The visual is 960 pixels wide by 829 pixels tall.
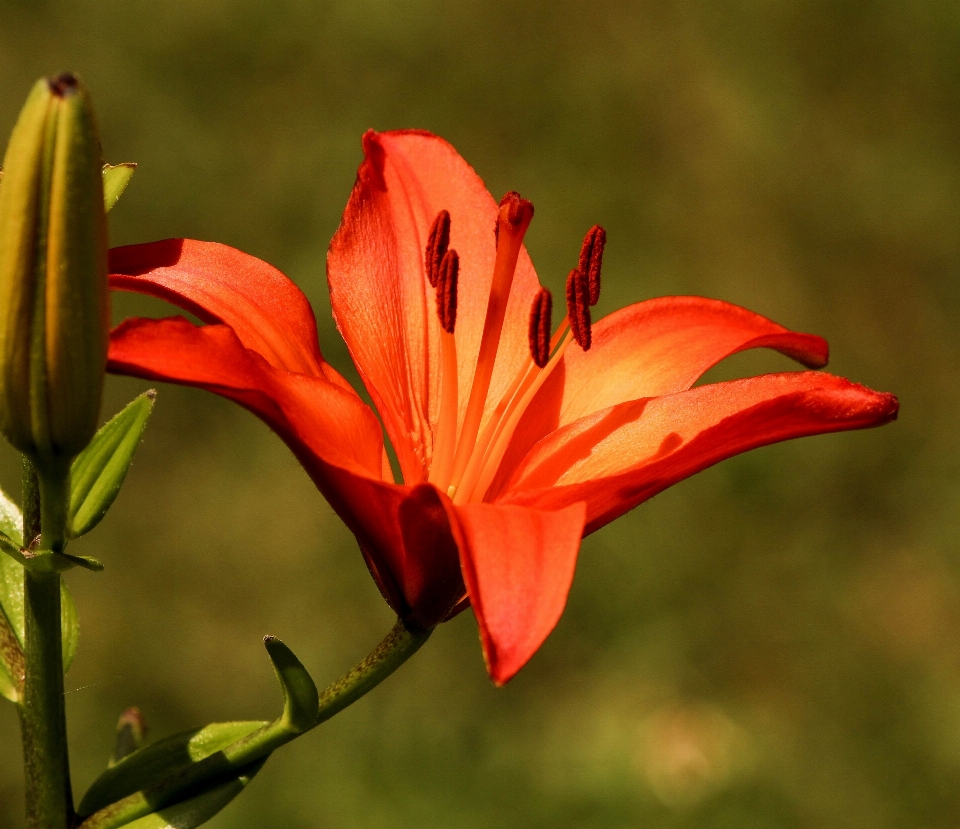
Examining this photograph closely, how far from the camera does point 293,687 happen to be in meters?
0.99

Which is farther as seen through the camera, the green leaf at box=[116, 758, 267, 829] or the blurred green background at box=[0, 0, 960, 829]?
the blurred green background at box=[0, 0, 960, 829]

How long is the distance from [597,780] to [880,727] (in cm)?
64

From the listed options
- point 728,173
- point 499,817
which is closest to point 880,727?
point 499,817

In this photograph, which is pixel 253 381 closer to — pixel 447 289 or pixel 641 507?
pixel 447 289

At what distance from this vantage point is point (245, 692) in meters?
2.86

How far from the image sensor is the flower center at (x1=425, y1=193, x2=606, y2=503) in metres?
1.19

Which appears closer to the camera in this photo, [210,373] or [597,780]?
[210,373]

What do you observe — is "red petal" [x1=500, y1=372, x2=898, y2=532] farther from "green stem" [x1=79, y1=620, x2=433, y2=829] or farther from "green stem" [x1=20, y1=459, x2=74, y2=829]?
"green stem" [x1=20, y1=459, x2=74, y2=829]

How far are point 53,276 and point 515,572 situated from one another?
336 mm

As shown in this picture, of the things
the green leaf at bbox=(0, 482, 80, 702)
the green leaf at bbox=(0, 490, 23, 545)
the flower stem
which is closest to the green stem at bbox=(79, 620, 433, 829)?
the flower stem

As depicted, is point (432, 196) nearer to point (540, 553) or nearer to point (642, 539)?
point (540, 553)

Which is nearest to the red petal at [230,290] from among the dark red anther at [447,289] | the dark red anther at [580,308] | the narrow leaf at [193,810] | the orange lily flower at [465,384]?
the orange lily flower at [465,384]

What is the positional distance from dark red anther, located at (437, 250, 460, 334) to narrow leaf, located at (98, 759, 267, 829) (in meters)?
0.40

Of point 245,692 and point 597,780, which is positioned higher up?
point 245,692
